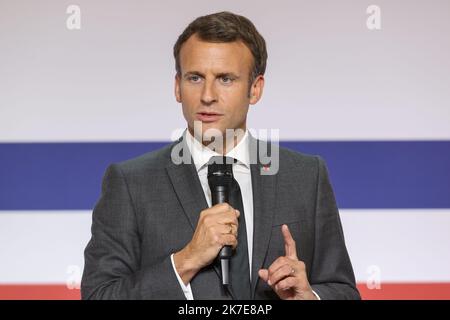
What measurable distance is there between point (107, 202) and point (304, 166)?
0.53 meters

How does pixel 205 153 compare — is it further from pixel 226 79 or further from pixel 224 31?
pixel 224 31

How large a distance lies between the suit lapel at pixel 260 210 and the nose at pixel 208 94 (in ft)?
0.67

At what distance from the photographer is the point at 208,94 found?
1.89 metres

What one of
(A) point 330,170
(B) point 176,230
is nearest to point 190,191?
(B) point 176,230

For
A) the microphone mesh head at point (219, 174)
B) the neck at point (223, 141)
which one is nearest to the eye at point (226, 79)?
the neck at point (223, 141)

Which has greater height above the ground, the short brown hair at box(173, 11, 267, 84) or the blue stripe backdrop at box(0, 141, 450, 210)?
the short brown hair at box(173, 11, 267, 84)

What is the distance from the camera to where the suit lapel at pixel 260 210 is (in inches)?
73.1

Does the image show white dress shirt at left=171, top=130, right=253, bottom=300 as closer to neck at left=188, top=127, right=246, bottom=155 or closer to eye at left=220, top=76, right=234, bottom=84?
neck at left=188, top=127, right=246, bottom=155

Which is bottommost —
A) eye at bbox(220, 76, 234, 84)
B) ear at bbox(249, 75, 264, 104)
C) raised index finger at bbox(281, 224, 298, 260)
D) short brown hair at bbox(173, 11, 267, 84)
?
raised index finger at bbox(281, 224, 298, 260)

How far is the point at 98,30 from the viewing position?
2.75 m

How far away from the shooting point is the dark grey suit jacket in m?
1.83

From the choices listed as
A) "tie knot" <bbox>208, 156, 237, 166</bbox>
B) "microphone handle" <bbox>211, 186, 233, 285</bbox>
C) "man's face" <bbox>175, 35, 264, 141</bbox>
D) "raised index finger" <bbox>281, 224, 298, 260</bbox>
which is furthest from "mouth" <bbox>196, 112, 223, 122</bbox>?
"raised index finger" <bbox>281, 224, 298, 260</bbox>

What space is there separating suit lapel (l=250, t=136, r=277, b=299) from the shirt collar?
2 centimetres

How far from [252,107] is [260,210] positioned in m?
0.88
